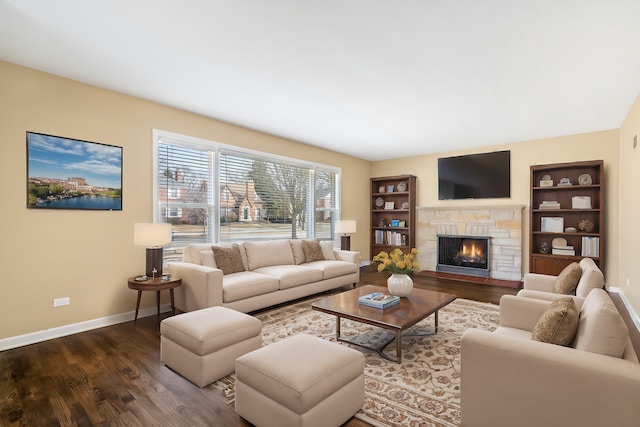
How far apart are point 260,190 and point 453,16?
147 inches

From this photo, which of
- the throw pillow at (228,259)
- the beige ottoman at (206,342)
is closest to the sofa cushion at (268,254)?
the throw pillow at (228,259)

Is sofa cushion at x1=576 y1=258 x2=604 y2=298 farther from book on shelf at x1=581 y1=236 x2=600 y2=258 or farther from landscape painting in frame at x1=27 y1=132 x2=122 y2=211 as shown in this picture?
landscape painting in frame at x1=27 y1=132 x2=122 y2=211

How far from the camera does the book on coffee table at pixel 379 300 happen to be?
2.89 m

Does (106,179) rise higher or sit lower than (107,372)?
higher

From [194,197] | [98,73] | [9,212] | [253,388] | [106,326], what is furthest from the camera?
[194,197]

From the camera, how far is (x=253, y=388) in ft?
5.80

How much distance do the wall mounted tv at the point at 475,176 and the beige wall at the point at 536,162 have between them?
0.35ft

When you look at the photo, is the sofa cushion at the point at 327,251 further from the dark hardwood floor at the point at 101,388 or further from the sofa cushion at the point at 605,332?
the sofa cushion at the point at 605,332

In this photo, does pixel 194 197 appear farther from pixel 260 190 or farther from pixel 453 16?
pixel 453 16

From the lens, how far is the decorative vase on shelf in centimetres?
318

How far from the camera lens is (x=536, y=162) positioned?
18.7 feet

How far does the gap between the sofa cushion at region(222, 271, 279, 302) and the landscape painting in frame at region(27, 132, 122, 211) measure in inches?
60.5

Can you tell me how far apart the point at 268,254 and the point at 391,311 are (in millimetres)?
2285

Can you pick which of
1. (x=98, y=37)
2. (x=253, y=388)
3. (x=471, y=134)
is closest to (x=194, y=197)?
(x=98, y=37)
